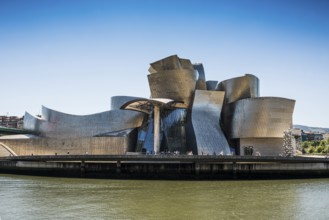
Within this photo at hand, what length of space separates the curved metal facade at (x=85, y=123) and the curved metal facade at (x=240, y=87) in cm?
1478

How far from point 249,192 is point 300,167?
1341 cm

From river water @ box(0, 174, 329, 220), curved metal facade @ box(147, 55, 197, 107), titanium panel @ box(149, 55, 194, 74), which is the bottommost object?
river water @ box(0, 174, 329, 220)

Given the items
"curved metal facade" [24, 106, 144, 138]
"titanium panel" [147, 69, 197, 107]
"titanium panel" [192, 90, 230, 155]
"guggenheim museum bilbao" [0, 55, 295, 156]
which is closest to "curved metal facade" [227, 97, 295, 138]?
"guggenheim museum bilbao" [0, 55, 295, 156]

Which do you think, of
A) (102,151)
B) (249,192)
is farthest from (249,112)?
(249,192)

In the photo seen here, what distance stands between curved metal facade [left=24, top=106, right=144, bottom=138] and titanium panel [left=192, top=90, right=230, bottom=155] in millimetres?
10342

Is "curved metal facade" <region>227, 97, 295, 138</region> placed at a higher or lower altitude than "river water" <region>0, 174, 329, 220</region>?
higher

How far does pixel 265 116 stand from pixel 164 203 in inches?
1473

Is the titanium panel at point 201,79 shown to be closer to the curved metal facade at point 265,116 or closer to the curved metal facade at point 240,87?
the curved metal facade at point 240,87

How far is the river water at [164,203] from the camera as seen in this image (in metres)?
13.7

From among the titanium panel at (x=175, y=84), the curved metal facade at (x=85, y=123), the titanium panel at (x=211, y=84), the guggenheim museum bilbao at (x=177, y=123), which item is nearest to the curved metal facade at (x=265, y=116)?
the guggenheim museum bilbao at (x=177, y=123)

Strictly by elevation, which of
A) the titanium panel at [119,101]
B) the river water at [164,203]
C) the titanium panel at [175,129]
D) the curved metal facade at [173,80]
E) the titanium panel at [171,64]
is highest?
the titanium panel at [171,64]

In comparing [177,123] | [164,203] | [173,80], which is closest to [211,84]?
[173,80]

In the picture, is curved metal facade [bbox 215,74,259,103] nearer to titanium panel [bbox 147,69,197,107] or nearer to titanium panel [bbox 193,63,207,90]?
titanium panel [bbox 193,63,207,90]

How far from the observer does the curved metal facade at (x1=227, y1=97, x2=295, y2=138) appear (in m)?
49.8
